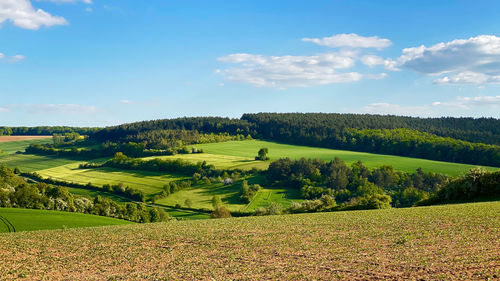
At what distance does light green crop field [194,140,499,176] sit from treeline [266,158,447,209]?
9.26 meters

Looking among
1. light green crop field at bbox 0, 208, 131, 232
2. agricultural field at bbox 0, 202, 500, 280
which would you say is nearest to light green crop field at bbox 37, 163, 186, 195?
light green crop field at bbox 0, 208, 131, 232

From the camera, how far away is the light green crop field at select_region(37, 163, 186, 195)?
113188 millimetres

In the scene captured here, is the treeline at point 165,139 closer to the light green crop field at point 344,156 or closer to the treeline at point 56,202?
the light green crop field at point 344,156

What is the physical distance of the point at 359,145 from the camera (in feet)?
570

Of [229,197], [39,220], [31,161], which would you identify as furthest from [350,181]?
[31,161]

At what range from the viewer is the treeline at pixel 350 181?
99312 mm

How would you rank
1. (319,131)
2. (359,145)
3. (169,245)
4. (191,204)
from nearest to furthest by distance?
(169,245), (191,204), (359,145), (319,131)

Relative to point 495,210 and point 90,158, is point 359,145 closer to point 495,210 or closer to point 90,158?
point 90,158

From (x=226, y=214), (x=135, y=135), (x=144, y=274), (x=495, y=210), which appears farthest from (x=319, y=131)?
(x=144, y=274)

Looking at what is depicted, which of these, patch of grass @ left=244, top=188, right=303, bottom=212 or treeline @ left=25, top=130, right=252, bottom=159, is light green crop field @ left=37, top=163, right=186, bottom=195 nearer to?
treeline @ left=25, top=130, right=252, bottom=159

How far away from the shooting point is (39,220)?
5194 centimetres

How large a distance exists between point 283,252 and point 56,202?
62.7 m

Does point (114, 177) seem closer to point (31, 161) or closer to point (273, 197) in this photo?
point (31, 161)

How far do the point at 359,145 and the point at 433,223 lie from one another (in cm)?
15058
